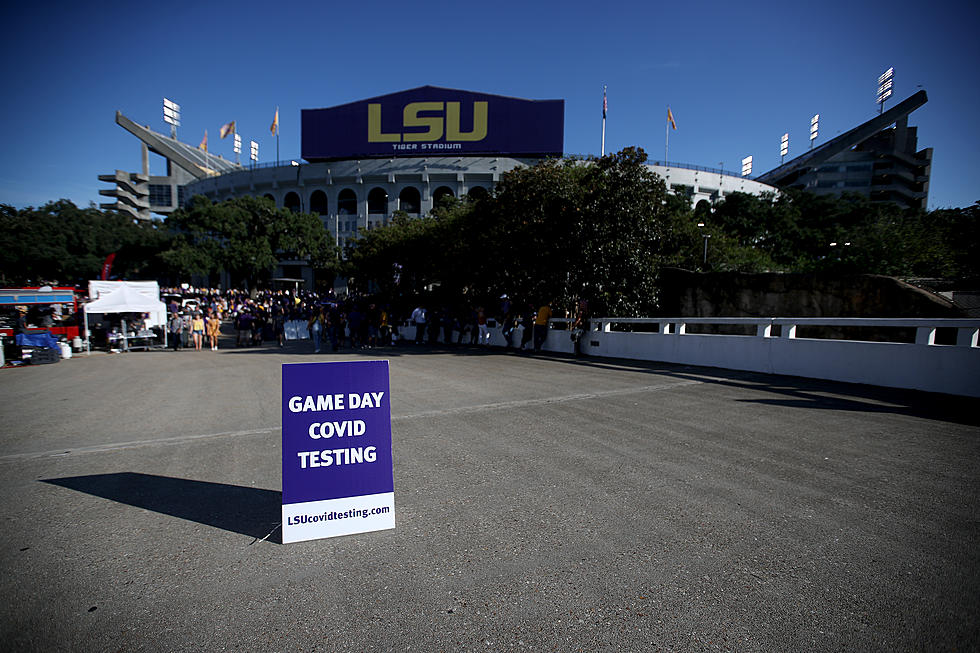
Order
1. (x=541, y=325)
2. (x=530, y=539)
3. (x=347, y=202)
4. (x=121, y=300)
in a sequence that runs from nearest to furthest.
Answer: (x=530, y=539)
(x=541, y=325)
(x=121, y=300)
(x=347, y=202)

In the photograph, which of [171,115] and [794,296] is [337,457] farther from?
[171,115]

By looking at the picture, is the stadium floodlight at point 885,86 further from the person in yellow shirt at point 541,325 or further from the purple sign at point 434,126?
the person in yellow shirt at point 541,325

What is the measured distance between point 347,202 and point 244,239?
1549cm

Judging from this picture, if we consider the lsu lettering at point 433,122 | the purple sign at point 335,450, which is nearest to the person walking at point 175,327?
the purple sign at point 335,450

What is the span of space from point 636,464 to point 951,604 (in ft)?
8.08

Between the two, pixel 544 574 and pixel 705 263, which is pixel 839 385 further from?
pixel 705 263

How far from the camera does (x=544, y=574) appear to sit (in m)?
2.91

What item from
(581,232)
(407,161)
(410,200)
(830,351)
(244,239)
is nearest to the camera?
(830,351)

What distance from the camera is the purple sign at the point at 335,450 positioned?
136 inches

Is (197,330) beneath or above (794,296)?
beneath

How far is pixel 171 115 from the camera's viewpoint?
3767 inches

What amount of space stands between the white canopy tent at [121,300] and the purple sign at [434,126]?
37.8 m

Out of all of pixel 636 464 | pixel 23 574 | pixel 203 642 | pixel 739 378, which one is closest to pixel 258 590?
pixel 203 642

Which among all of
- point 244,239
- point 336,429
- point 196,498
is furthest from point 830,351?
point 244,239
